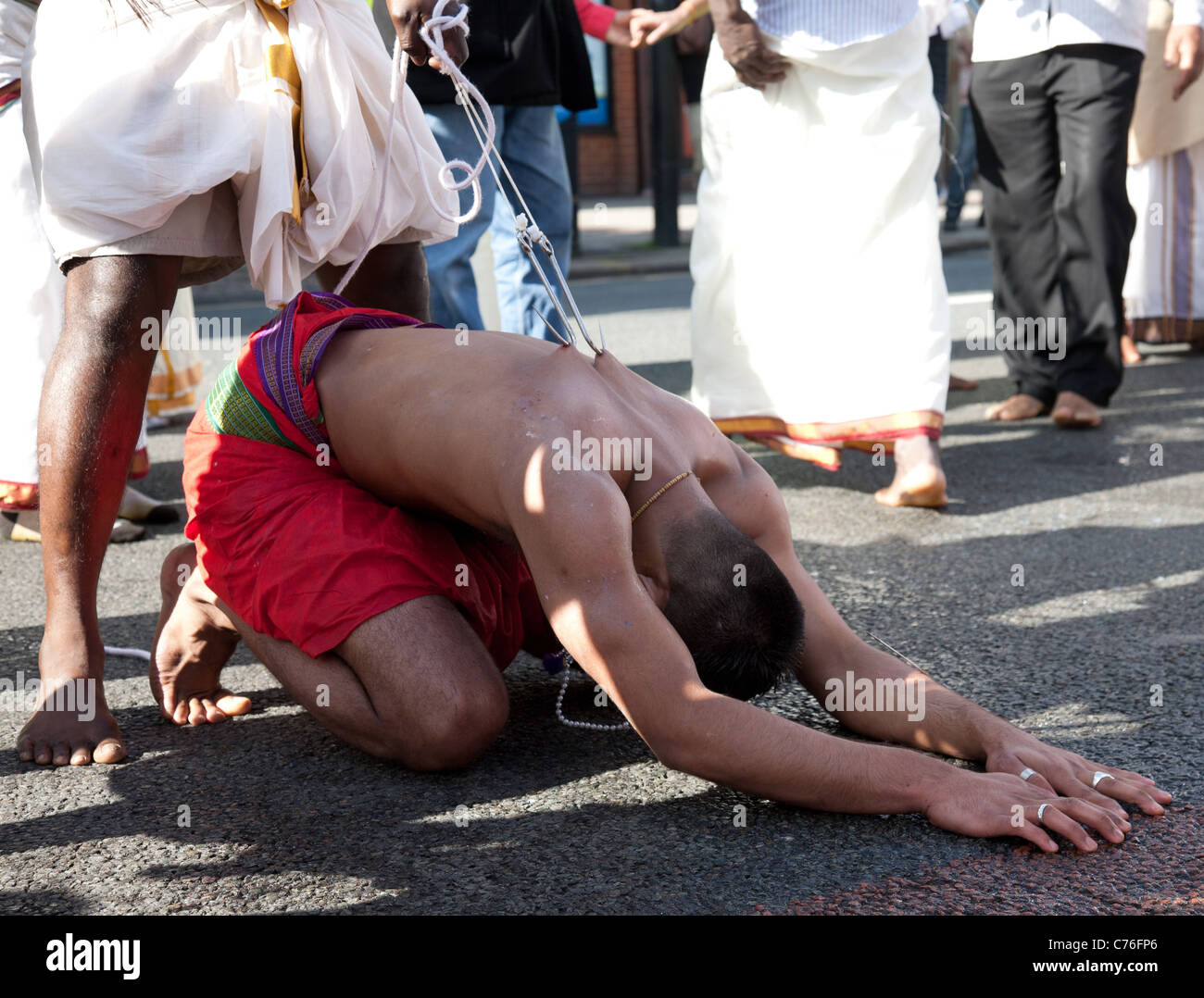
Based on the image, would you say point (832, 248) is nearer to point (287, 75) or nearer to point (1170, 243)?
point (287, 75)

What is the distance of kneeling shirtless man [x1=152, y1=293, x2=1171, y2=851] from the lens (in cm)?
204

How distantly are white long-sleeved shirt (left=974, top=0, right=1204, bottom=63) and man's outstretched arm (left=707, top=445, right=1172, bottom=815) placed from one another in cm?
302

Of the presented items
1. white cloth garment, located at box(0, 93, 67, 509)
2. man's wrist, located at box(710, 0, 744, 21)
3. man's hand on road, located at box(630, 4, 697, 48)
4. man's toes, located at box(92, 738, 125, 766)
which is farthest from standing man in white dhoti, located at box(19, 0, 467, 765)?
man's hand on road, located at box(630, 4, 697, 48)

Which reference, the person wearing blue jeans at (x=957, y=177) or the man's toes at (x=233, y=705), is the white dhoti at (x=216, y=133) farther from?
the person wearing blue jeans at (x=957, y=177)

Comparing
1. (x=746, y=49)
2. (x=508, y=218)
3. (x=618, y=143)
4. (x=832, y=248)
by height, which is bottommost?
(x=832, y=248)

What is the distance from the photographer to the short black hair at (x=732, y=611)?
6.96ft

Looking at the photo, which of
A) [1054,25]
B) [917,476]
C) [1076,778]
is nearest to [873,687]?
[1076,778]

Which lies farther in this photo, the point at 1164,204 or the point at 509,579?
the point at 1164,204

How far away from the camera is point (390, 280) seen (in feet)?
10.2

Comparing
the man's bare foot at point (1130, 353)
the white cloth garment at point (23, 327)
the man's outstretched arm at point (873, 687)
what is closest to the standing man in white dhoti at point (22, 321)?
the white cloth garment at point (23, 327)

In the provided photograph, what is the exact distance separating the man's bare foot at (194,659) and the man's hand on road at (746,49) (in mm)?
2304

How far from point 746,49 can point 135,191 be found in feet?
7.05
